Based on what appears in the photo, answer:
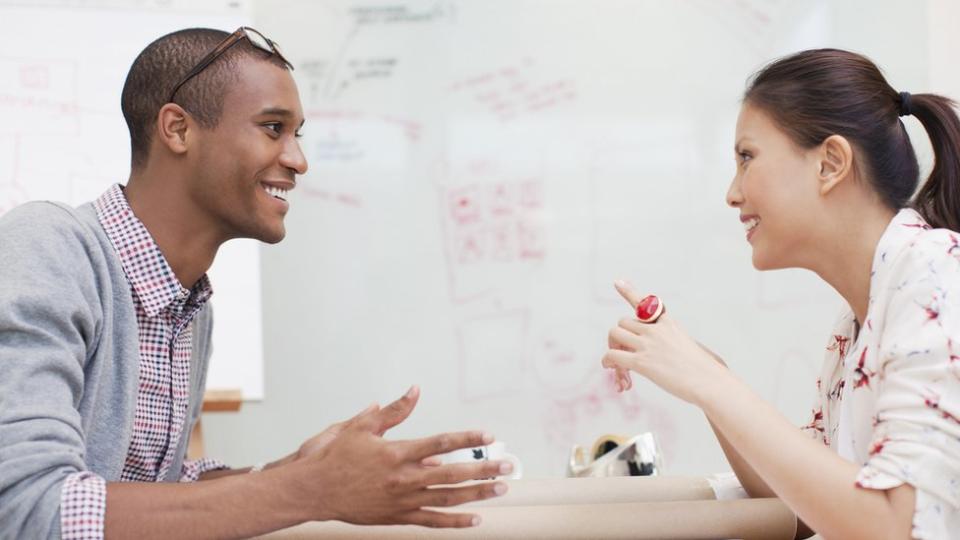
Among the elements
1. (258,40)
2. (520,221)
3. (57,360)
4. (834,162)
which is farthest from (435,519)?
(520,221)

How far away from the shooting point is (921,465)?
1035mm

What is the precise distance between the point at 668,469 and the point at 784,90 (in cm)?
177

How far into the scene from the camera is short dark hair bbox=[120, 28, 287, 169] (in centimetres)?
146

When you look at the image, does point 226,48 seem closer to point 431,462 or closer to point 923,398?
point 431,462

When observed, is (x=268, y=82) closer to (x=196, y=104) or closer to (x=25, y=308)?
(x=196, y=104)

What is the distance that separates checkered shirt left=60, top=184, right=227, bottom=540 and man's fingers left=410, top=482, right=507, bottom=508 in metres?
0.49

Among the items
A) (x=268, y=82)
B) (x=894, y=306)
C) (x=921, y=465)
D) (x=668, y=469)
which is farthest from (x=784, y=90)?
(x=668, y=469)

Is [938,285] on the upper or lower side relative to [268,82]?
lower

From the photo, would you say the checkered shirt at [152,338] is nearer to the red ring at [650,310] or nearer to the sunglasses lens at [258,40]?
the sunglasses lens at [258,40]

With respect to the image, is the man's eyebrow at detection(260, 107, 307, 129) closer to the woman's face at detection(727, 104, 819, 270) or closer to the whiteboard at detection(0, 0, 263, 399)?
the woman's face at detection(727, 104, 819, 270)

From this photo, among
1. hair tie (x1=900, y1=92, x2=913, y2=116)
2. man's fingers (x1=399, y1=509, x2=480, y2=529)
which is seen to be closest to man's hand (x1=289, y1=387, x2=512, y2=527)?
man's fingers (x1=399, y1=509, x2=480, y2=529)

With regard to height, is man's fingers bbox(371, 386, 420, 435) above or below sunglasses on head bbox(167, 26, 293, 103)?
below

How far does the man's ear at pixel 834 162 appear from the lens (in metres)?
1.31

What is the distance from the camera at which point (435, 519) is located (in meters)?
1.04
